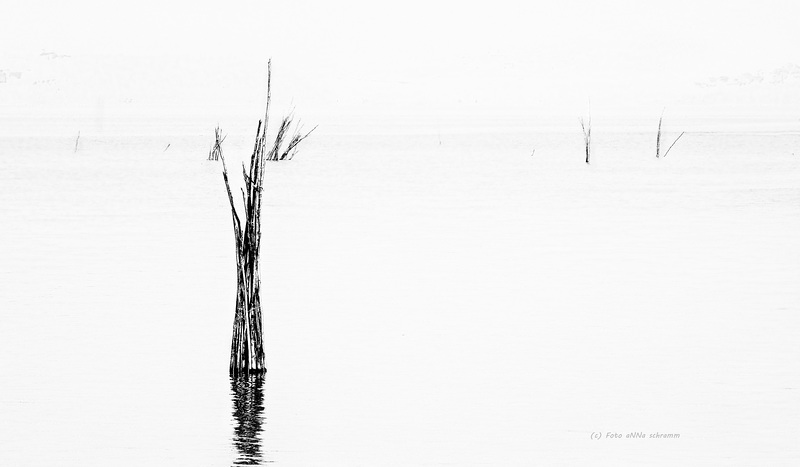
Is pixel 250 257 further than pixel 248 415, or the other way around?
pixel 250 257

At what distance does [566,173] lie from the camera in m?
23.9

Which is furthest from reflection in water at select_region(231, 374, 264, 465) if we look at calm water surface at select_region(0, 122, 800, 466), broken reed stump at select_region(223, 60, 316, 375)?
broken reed stump at select_region(223, 60, 316, 375)

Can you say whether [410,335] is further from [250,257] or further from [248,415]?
[248,415]

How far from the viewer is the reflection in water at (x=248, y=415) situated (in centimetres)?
499

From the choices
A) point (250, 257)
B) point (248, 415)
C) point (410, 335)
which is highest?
point (250, 257)

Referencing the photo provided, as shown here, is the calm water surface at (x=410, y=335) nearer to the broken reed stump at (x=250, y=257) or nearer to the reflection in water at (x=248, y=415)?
the reflection in water at (x=248, y=415)

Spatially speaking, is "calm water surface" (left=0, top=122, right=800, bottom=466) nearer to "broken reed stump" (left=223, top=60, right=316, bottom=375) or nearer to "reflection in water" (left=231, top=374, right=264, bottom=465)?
"reflection in water" (left=231, top=374, right=264, bottom=465)

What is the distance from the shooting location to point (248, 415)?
18.2 feet

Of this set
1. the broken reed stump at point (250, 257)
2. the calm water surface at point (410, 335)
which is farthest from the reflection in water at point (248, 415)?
the broken reed stump at point (250, 257)

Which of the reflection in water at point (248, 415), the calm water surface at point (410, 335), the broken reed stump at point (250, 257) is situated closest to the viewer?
the reflection in water at point (248, 415)

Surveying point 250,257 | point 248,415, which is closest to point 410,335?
point 250,257

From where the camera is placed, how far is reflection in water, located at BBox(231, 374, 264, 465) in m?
4.99

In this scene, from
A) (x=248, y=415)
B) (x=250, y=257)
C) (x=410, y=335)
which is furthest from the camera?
(x=410, y=335)

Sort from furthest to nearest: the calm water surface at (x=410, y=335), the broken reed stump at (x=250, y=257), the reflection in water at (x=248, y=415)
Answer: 1. the broken reed stump at (x=250, y=257)
2. the calm water surface at (x=410, y=335)
3. the reflection in water at (x=248, y=415)
